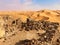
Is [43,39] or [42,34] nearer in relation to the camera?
[43,39]

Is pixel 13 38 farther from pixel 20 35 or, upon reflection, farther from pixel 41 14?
pixel 41 14

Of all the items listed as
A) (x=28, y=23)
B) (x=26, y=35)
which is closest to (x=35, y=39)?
(x=26, y=35)

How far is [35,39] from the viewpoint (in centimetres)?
1196

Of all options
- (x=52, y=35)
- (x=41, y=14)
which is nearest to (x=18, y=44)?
(x=52, y=35)

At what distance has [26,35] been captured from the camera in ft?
43.1

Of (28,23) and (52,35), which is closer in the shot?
(52,35)

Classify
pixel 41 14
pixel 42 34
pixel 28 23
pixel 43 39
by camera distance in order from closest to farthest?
1. pixel 43 39
2. pixel 42 34
3. pixel 28 23
4. pixel 41 14

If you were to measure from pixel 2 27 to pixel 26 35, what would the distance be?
1977 mm

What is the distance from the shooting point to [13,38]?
43.8 ft

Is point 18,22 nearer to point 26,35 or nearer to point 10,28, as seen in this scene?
point 10,28

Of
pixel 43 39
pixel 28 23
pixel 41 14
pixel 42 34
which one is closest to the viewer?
pixel 43 39

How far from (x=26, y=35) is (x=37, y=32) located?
2.18 feet

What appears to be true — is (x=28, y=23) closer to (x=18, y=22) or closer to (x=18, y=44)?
(x=18, y=22)

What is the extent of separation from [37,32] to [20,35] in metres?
0.94
